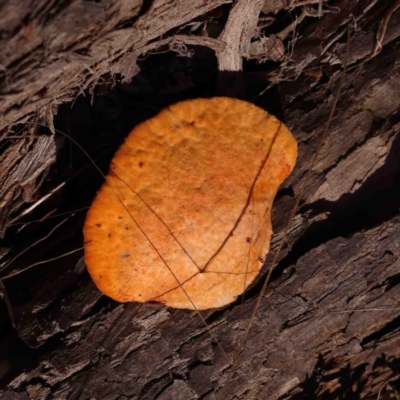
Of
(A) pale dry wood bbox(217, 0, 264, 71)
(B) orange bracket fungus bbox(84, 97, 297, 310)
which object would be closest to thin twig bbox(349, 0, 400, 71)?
(A) pale dry wood bbox(217, 0, 264, 71)

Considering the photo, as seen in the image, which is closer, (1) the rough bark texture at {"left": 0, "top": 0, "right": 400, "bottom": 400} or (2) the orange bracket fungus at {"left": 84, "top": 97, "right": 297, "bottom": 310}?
(2) the orange bracket fungus at {"left": 84, "top": 97, "right": 297, "bottom": 310}

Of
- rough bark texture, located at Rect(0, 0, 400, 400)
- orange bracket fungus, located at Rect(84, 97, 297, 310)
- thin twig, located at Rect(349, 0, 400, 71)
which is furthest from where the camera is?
thin twig, located at Rect(349, 0, 400, 71)

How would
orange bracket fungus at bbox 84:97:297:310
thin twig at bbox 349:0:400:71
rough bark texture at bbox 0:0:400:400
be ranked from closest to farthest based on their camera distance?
orange bracket fungus at bbox 84:97:297:310 < rough bark texture at bbox 0:0:400:400 < thin twig at bbox 349:0:400:71

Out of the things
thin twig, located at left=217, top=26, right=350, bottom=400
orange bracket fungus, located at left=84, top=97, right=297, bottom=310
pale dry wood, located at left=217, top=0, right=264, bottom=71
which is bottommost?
thin twig, located at left=217, top=26, right=350, bottom=400

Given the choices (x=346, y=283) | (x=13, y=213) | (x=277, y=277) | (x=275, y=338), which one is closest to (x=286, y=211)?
(x=277, y=277)

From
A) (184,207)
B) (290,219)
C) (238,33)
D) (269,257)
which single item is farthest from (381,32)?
(184,207)

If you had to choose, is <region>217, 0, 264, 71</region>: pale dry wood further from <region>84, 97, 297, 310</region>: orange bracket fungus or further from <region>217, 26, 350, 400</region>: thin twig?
<region>217, 26, 350, 400</region>: thin twig

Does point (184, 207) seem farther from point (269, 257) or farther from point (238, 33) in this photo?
point (238, 33)

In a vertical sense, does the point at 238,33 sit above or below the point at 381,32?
above

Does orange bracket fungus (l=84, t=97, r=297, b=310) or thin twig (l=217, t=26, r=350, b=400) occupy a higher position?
orange bracket fungus (l=84, t=97, r=297, b=310)
